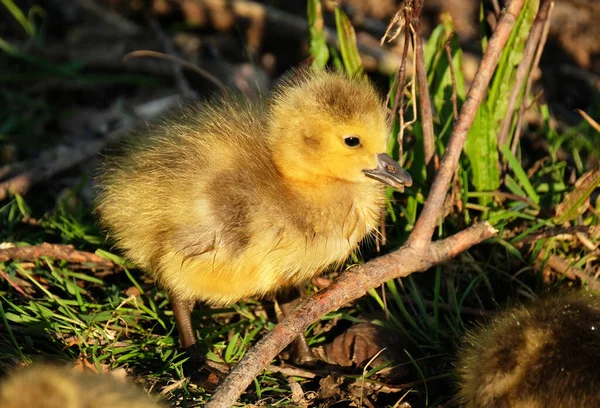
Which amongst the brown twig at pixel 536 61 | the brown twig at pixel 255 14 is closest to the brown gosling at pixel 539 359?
the brown twig at pixel 536 61

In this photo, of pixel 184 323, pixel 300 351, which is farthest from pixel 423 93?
pixel 184 323

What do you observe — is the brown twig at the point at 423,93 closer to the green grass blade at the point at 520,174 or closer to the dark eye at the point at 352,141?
the green grass blade at the point at 520,174

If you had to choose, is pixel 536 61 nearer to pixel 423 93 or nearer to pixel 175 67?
pixel 423 93

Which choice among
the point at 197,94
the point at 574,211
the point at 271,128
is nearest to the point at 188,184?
the point at 271,128

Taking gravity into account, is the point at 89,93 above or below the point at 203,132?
below

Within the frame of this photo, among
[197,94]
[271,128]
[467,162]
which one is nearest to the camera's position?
[271,128]

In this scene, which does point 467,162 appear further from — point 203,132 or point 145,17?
point 145,17

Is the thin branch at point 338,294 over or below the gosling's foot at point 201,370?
over
